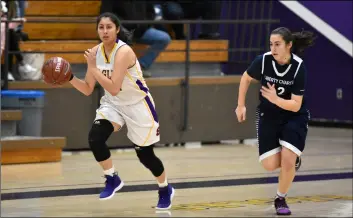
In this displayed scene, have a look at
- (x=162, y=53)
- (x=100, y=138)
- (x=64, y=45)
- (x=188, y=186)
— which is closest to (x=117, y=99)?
(x=100, y=138)

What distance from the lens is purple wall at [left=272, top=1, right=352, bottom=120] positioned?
15.7 meters

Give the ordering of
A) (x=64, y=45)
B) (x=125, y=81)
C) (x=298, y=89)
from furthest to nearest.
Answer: (x=64, y=45)
(x=125, y=81)
(x=298, y=89)

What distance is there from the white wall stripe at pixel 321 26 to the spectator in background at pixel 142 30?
3943mm

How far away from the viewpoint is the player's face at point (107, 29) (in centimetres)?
652

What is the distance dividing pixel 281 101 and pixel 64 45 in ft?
22.0

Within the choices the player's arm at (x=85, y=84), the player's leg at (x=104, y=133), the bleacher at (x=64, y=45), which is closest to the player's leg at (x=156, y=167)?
the player's leg at (x=104, y=133)

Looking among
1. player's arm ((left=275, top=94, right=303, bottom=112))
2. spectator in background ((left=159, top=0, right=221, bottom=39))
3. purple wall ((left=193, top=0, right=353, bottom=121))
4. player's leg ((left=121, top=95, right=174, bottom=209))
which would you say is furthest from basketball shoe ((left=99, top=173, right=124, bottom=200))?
purple wall ((left=193, top=0, right=353, bottom=121))

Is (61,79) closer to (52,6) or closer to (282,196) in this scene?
(282,196)

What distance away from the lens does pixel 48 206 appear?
875 cm

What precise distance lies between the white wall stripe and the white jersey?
8.97m

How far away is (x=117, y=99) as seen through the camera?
23.9ft

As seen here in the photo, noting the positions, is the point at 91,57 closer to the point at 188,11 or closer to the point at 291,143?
the point at 291,143

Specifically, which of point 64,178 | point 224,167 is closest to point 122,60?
point 64,178

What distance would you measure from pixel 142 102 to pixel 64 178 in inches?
136
